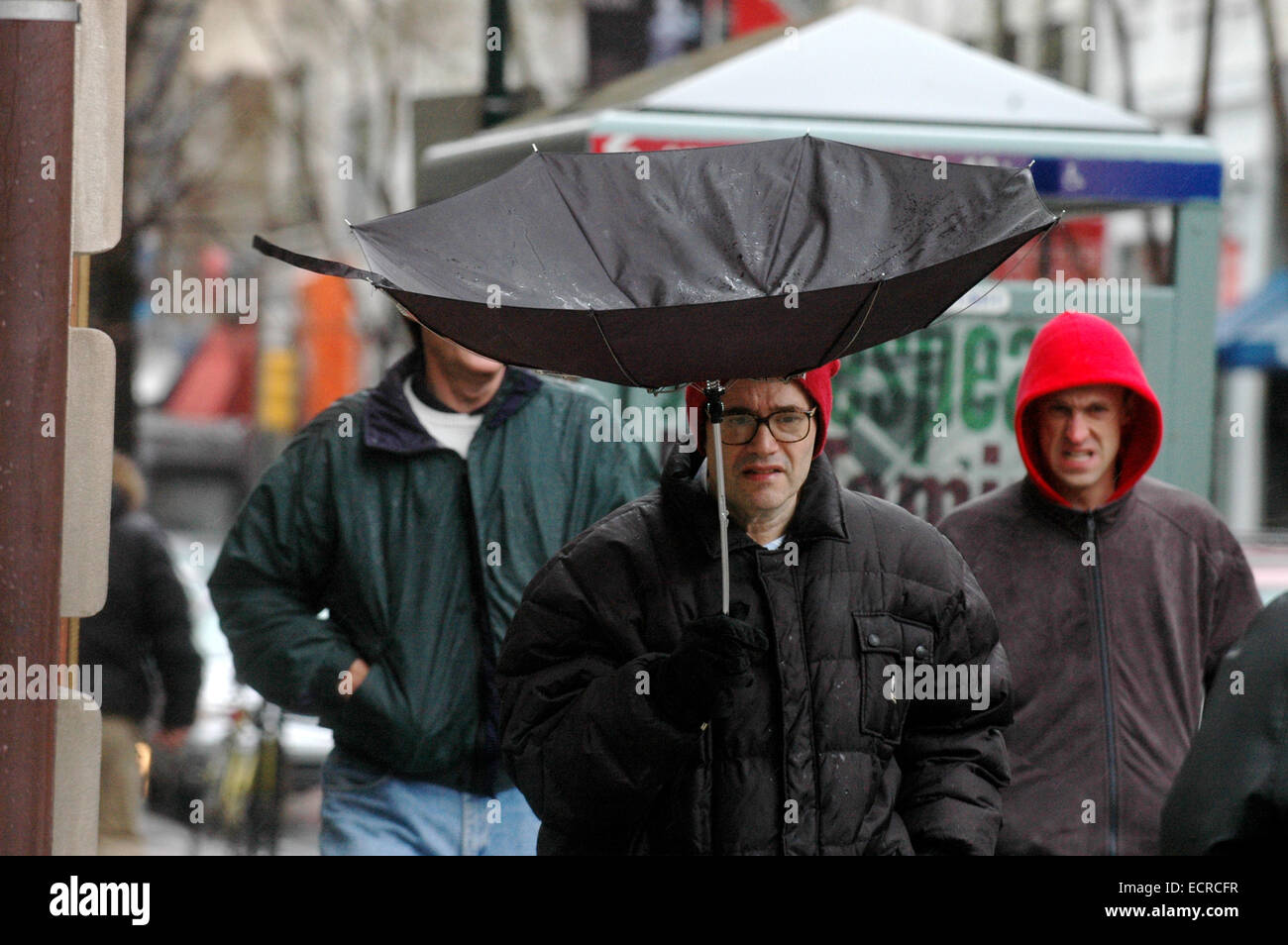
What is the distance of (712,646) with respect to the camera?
310 cm

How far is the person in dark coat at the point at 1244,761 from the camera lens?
8.14 feet

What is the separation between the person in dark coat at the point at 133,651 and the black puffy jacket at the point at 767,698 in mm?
4242

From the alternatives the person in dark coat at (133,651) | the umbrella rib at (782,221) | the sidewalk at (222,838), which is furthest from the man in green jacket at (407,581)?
the sidewalk at (222,838)

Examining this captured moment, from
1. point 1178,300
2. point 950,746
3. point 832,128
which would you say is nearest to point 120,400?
point 832,128

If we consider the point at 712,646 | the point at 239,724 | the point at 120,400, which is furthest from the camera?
the point at 120,400

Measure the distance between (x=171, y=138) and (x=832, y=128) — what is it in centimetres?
843

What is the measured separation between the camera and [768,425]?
135 inches

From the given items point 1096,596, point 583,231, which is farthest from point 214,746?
point 583,231

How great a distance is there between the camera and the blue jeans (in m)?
4.42

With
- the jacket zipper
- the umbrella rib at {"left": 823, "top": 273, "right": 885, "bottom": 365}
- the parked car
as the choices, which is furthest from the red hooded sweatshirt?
the parked car

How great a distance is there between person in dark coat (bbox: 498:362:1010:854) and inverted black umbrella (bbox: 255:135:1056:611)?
0.19m

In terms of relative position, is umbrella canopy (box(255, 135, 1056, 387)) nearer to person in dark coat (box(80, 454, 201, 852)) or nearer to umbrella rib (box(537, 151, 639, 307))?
umbrella rib (box(537, 151, 639, 307))

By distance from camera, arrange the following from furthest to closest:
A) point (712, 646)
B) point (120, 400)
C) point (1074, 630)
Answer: point (120, 400), point (1074, 630), point (712, 646)
